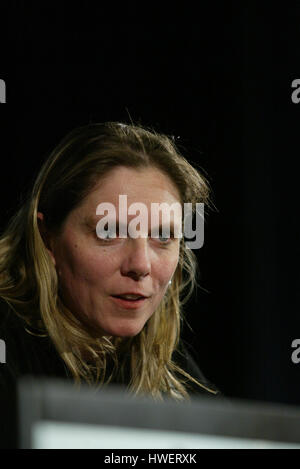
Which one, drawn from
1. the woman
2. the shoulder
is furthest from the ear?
the shoulder

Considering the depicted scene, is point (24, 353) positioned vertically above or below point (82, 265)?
below

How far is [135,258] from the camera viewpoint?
134cm

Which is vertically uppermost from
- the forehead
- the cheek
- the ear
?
the forehead

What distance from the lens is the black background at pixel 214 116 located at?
1370mm

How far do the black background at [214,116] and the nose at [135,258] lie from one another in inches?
5.9

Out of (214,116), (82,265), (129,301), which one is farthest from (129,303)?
(214,116)

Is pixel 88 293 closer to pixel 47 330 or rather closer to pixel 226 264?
pixel 47 330

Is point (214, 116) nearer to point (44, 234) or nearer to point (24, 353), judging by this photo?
point (44, 234)

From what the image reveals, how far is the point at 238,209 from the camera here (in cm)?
150

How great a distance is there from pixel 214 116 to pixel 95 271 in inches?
16.9

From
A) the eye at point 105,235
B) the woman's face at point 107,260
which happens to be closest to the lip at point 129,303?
the woman's face at point 107,260

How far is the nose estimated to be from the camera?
134cm

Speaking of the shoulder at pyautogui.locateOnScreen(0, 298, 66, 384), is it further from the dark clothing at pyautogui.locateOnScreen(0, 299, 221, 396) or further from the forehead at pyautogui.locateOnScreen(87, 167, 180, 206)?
the forehead at pyautogui.locateOnScreen(87, 167, 180, 206)

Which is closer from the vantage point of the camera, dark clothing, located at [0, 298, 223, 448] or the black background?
dark clothing, located at [0, 298, 223, 448]
